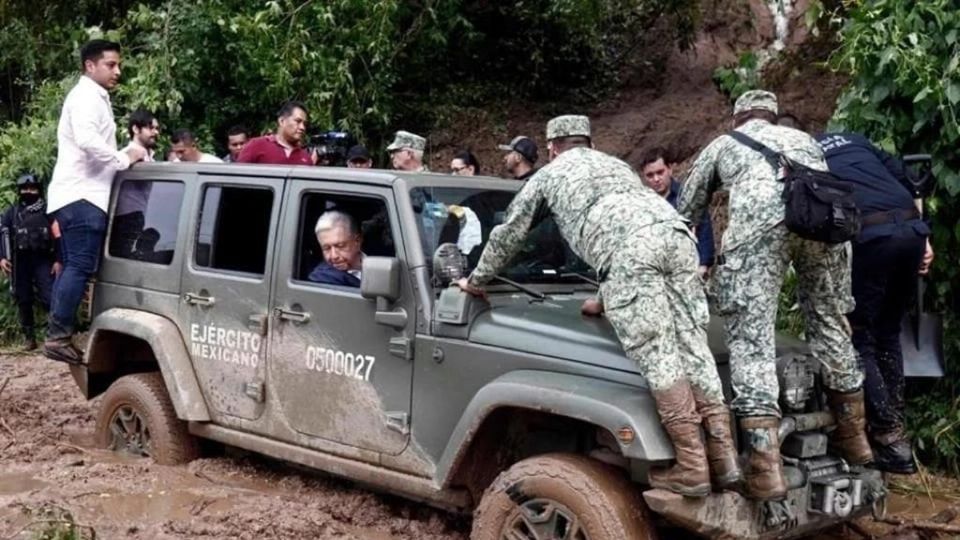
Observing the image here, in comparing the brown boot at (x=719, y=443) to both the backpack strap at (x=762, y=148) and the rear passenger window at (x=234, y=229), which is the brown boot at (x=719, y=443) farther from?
the rear passenger window at (x=234, y=229)

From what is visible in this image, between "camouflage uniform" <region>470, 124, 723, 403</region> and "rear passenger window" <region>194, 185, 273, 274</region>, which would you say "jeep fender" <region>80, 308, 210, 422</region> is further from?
"camouflage uniform" <region>470, 124, 723, 403</region>

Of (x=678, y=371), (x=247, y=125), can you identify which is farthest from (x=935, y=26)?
(x=247, y=125)

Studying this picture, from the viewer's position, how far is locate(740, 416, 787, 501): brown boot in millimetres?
3951

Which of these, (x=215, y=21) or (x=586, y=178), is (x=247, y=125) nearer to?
(x=215, y=21)

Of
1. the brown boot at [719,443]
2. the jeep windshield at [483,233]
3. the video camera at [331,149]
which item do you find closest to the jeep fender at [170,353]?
the jeep windshield at [483,233]

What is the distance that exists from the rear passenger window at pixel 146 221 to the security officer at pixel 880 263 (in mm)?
3317

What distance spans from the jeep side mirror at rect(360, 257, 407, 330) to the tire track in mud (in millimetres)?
969

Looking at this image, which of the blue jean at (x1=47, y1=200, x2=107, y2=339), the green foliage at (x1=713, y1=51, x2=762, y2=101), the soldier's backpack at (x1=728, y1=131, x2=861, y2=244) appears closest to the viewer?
the soldier's backpack at (x1=728, y1=131, x2=861, y2=244)

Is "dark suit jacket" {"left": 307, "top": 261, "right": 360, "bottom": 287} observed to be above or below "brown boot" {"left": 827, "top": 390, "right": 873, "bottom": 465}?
above

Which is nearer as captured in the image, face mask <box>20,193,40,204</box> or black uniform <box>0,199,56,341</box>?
black uniform <box>0,199,56,341</box>

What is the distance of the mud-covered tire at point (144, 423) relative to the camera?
5805 millimetres

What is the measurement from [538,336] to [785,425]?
992mm

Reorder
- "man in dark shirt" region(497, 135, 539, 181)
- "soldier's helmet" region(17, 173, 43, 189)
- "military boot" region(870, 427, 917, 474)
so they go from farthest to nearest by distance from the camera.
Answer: "soldier's helmet" region(17, 173, 43, 189) < "man in dark shirt" region(497, 135, 539, 181) < "military boot" region(870, 427, 917, 474)

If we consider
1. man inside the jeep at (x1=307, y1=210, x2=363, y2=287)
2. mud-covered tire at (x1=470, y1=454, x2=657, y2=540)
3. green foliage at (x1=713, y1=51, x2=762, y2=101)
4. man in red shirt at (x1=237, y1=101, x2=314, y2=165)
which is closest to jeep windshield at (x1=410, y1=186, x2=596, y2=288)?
man inside the jeep at (x1=307, y1=210, x2=363, y2=287)
